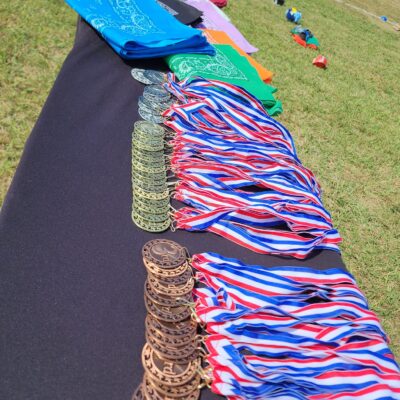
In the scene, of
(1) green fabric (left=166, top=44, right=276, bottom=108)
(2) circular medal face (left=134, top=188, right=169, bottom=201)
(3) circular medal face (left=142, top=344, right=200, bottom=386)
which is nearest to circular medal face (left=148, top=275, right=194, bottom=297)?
(3) circular medal face (left=142, top=344, right=200, bottom=386)

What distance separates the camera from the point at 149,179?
6.95 ft

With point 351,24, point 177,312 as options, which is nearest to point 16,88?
point 177,312

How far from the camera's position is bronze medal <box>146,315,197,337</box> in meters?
1.45

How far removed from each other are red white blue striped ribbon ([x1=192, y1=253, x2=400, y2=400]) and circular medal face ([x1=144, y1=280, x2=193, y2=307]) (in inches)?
2.1

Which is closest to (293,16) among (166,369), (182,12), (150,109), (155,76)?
(182,12)

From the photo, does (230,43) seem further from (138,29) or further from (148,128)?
(148,128)

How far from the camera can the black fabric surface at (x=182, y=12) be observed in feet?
13.0

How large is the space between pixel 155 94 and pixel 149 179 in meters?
0.94

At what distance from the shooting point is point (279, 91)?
180 inches

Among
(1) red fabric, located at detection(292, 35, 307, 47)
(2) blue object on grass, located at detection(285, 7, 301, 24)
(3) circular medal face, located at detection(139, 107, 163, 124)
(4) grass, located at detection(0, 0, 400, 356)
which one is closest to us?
(3) circular medal face, located at detection(139, 107, 163, 124)

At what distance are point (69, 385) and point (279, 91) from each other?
395cm

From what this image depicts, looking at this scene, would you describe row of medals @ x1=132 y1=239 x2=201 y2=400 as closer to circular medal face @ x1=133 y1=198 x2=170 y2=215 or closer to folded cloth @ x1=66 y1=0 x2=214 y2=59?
circular medal face @ x1=133 y1=198 x2=170 y2=215

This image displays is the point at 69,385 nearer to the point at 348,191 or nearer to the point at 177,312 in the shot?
the point at 177,312

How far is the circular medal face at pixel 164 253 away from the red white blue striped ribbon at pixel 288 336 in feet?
0.28
